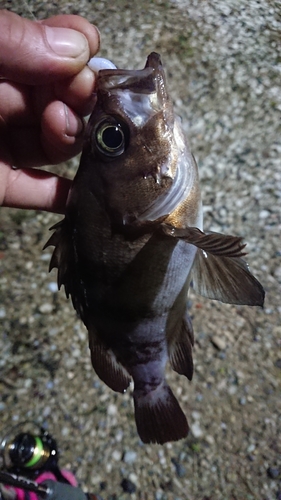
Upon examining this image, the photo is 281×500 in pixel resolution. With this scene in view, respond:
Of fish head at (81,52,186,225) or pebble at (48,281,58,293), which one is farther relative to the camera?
pebble at (48,281,58,293)

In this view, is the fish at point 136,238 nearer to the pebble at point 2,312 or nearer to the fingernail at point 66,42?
the fingernail at point 66,42

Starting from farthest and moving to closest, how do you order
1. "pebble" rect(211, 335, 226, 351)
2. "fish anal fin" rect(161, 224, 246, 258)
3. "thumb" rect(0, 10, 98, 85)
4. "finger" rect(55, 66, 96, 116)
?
"pebble" rect(211, 335, 226, 351) → "finger" rect(55, 66, 96, 116) → "thumb" rect(0, 10, 98, 85) → "fish anal fin" rect(161, 224, 246, 258)

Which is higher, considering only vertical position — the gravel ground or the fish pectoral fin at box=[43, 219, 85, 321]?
the fish pectoral fin at box=[43, 219, 85, 321]

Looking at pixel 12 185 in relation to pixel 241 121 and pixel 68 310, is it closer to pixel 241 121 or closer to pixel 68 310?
pixel 68 310

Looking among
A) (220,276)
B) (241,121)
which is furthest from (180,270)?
(241,121)

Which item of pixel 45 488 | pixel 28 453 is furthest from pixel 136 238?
pixel 28 453

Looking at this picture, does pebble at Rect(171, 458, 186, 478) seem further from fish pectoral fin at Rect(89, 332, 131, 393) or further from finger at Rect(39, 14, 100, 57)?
finger at Rect(39, 14, 100, 57)

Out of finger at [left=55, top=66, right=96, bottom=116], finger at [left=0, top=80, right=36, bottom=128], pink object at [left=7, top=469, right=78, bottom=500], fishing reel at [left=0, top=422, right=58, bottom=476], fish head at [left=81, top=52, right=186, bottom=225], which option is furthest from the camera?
fishing reel at [left=0, top=422, right=58, bottom=476]

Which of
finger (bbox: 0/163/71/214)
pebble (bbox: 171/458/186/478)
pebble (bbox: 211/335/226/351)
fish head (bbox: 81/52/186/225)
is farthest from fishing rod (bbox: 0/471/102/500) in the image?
fish head (bbox: 81/52/186/225)
